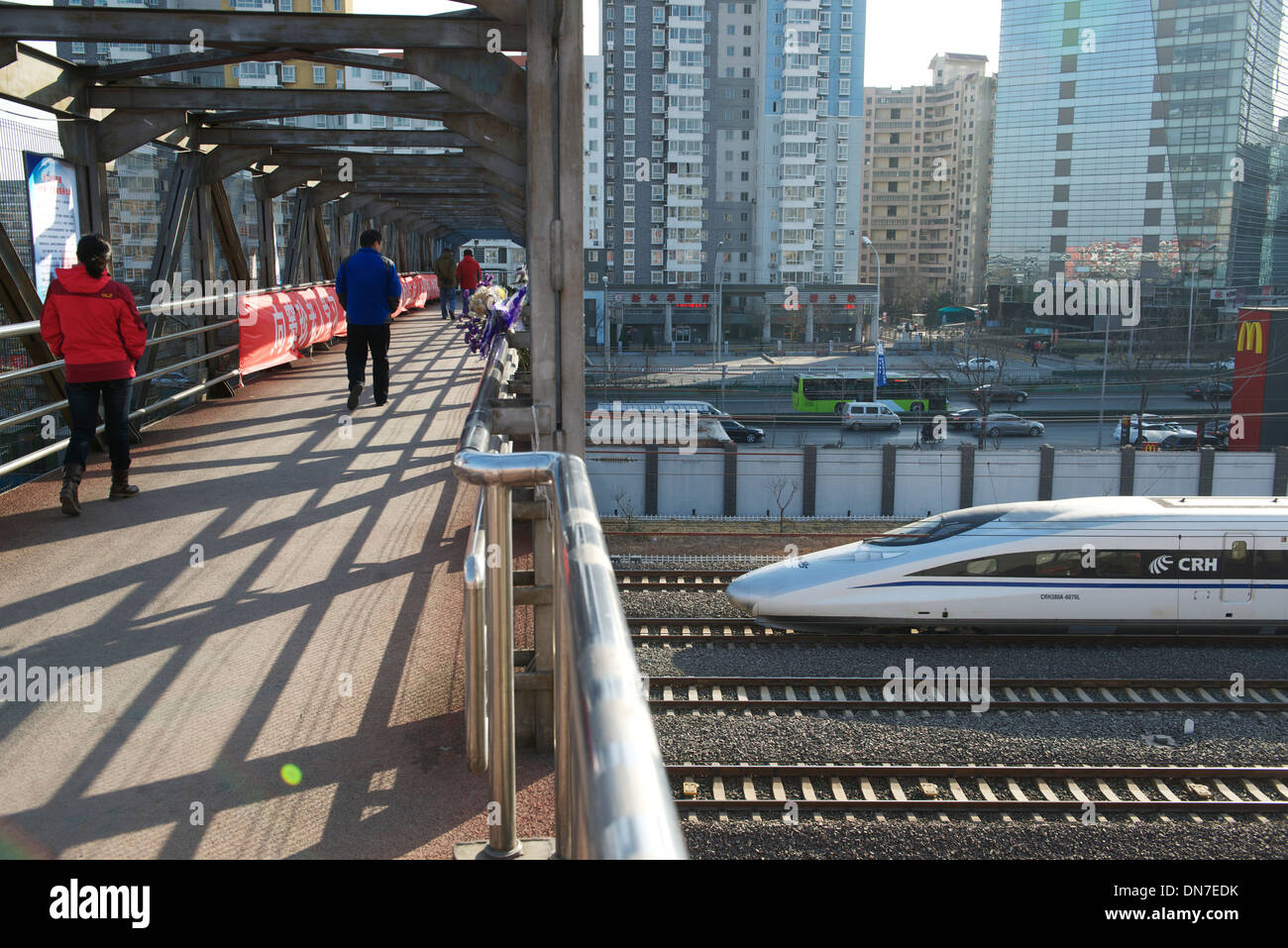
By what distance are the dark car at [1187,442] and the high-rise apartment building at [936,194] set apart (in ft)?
223

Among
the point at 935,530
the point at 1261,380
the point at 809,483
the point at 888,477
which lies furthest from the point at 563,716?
the point at 1261,380

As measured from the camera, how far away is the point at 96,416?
646 cm

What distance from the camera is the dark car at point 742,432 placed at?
42031mm

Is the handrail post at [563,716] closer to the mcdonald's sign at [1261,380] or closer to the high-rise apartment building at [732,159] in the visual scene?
the mcdonald's sign at [1261,380]

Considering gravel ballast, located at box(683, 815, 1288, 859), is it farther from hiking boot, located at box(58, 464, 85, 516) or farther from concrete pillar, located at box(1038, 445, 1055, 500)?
concrete pillar, located at box(1038, 445, 1055, 500)

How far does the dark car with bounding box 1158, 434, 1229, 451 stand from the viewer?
41.1 meters

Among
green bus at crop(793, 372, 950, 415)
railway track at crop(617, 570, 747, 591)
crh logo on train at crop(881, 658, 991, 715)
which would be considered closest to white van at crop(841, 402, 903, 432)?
green bus at crop(793, 372, 950, 415)

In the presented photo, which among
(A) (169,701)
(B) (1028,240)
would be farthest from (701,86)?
(A) (169,701)

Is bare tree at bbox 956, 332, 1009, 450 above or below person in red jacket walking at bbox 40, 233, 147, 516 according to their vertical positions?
below

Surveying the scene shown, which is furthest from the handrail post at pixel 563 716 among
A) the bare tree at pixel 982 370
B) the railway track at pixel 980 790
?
the bare tree at pixel 982 370

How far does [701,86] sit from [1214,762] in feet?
223

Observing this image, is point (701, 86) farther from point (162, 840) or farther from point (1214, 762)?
point (162, 840)

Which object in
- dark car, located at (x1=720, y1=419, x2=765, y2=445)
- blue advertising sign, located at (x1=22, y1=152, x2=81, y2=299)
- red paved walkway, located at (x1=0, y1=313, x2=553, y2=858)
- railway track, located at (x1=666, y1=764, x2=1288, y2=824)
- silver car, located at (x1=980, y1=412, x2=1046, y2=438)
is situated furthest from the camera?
silver car, located at (x1=980, y1=412, x2=1046, y2=438)

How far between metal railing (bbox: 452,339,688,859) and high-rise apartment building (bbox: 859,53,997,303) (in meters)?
111
